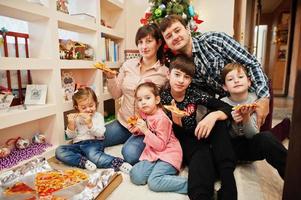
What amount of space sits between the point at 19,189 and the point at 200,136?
35.1 inches

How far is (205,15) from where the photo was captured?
263 centimetres

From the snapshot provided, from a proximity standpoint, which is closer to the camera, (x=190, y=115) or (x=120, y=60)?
(x=190, y=115)

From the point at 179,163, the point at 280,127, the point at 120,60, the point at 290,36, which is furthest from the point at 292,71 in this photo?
the point at 179,163

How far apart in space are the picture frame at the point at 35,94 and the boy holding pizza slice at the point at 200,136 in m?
0.83

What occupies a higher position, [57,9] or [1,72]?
[57,9]

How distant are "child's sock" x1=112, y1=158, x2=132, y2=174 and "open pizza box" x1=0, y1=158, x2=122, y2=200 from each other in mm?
120

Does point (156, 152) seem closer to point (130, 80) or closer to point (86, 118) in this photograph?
point (86, 118)

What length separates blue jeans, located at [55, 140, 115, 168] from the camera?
140 cm

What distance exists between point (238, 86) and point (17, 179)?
1235 millimetres

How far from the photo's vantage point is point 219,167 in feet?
3.62

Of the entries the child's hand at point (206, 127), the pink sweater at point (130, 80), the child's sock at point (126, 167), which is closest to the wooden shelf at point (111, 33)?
the pink sweater at point (130, 80)

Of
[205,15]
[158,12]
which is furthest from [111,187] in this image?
[205,15]

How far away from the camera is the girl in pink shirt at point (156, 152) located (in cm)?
112

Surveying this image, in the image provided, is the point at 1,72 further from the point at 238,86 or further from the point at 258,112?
the point at 258,112
